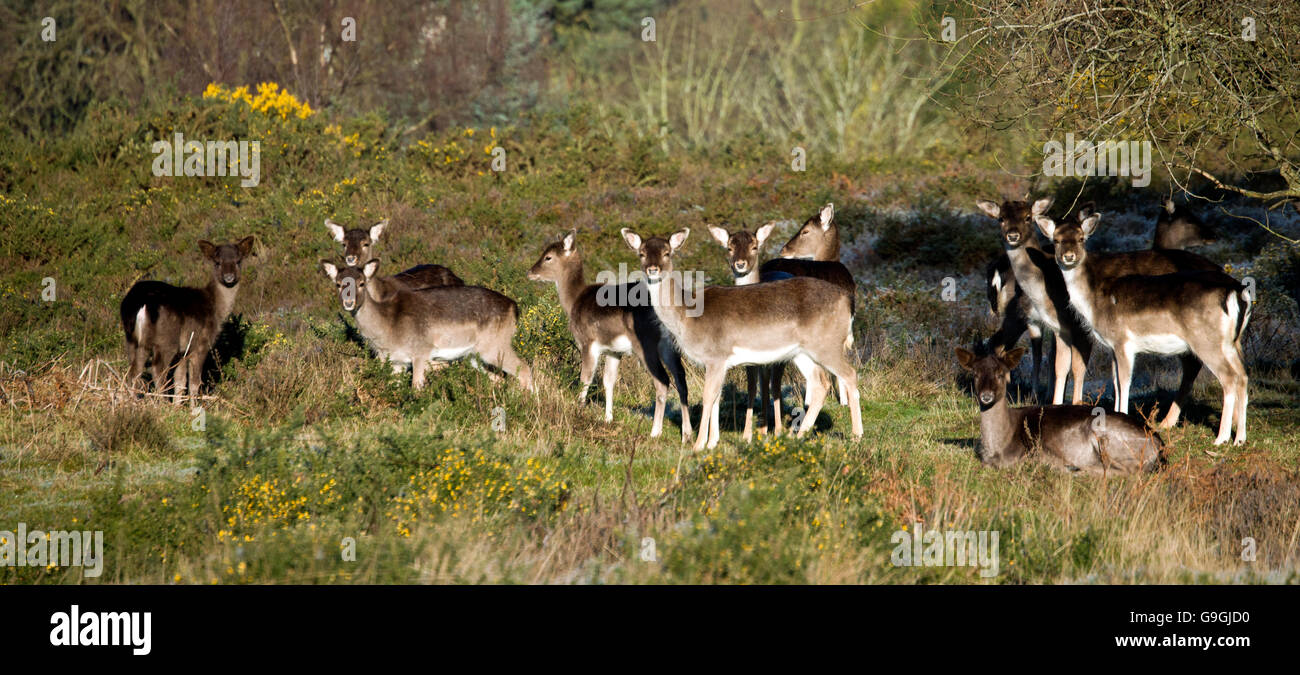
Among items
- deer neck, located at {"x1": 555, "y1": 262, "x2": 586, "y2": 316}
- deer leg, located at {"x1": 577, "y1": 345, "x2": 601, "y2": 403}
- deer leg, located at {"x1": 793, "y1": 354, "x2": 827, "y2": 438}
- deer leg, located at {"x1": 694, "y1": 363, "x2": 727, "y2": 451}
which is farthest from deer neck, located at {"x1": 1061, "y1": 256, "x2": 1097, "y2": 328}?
deer neck, located at {"x1": 555, "y1": 262, "x2": 586, "y2": 316}

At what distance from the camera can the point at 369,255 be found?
51.0 feet

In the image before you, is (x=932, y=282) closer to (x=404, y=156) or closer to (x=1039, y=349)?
(x=1039, y=349)

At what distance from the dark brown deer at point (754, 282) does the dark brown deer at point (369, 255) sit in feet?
12.2

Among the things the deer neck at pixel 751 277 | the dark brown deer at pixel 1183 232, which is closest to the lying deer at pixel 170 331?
the deer neck at pixel 751 277

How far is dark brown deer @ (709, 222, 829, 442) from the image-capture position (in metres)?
11.9

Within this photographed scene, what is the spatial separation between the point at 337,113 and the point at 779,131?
11.5 meters

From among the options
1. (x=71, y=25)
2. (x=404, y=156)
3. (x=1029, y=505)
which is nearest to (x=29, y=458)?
(x=1029, y=505)

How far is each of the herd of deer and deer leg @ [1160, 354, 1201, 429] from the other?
0.02m

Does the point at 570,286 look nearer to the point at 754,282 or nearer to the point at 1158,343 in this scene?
the point at 754,282

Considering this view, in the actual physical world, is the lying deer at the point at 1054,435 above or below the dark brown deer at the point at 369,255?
below

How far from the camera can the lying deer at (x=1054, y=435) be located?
9992mm

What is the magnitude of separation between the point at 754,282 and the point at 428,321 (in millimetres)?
3449

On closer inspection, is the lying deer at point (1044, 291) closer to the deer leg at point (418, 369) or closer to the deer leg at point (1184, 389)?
the deer leg at point (1184, 389)

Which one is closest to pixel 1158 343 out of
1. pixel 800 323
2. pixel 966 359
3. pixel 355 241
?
pixel 966 359
